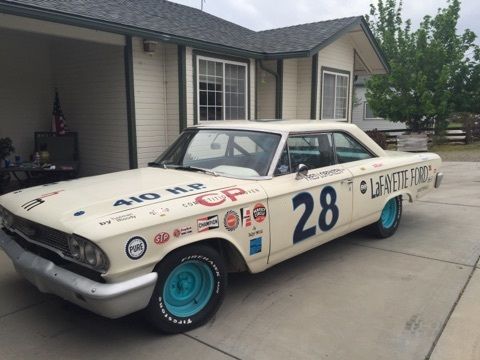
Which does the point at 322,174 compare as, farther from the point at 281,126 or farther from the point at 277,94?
the point at 277,94

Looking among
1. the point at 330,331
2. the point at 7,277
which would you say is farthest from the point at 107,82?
the point at 330,331

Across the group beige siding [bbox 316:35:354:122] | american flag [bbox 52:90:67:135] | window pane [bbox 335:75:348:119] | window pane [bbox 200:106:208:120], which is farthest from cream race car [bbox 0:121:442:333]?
window pane [bbox 335:75:348:119]

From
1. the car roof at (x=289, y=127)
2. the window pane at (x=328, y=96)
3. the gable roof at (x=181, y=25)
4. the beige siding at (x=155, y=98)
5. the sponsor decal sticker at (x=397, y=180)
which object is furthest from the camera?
the window pane at (x=328, y=96)

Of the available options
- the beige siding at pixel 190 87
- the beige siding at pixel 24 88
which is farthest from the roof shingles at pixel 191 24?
the beige siding at pixel 24 88

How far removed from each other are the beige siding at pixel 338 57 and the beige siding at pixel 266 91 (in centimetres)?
127

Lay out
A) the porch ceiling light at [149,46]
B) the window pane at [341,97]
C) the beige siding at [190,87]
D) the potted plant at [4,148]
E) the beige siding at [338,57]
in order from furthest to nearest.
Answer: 1. the window pane at [341,97]
2. the beige siding at [338,57]
3. the beige siding at [190,87]
4. the porch ceiling light at [149,46]
5. the potted plant at [4,148]

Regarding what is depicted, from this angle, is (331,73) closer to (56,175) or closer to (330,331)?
(56,175)

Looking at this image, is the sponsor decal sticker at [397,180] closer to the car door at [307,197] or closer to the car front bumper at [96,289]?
the car door at [307,197]

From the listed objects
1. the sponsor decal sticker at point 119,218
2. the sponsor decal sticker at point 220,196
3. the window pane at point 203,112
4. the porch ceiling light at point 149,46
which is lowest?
the sponsor decal sticker at point 119,218

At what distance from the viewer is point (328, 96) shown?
12148 mm

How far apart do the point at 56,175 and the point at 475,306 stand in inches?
284

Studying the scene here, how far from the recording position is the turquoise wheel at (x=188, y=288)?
10.6ft

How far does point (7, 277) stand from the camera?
4.29 m

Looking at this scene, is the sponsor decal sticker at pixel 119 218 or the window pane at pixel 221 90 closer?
the sponsor decal sticker at pixel 119 218
